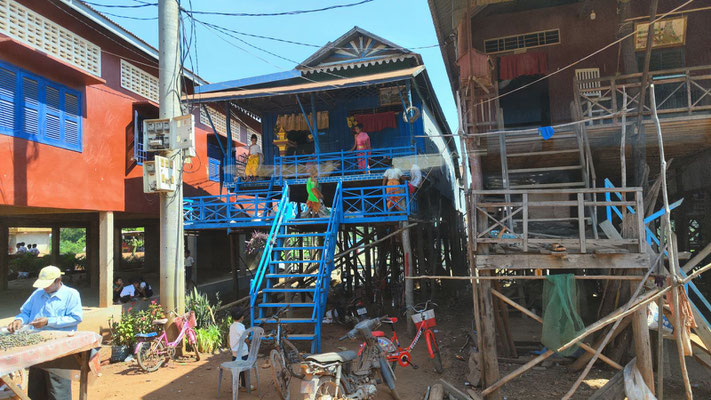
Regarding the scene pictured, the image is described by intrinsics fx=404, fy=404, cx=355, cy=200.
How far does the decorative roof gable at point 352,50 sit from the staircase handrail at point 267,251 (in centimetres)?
542

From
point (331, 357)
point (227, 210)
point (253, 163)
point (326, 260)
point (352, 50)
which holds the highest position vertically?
point (352, 50)

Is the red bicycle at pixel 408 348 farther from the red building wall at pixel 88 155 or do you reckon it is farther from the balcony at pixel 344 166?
the red building wall at pixel 88 155

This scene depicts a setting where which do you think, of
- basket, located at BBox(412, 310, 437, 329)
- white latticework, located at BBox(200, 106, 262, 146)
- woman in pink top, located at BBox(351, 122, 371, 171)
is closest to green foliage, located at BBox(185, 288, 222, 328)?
basket, located at BBox(412, 310, 437, 329)

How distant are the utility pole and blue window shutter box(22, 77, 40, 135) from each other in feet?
9.27

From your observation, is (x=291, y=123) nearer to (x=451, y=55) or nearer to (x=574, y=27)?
(x=451, y=55)

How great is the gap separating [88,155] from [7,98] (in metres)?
2.13

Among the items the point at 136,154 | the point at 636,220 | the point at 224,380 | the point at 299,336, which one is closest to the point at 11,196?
the point at 136,154

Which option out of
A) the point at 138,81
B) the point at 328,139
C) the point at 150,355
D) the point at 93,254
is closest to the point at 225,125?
the point at 138,81

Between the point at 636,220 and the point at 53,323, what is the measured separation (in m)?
8.15

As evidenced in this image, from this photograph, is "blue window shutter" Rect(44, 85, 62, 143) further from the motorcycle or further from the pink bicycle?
the motorcycle

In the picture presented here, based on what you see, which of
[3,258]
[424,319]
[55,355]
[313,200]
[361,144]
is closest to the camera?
[55,355]

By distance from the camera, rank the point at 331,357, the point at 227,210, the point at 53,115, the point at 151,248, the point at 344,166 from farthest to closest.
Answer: the point at 151,248 → the point at 344,166 → the point at 227,210 → the point at 53,115 → the point at 331,357

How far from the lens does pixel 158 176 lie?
8680 mm

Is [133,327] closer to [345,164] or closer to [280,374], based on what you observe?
[280,374]
